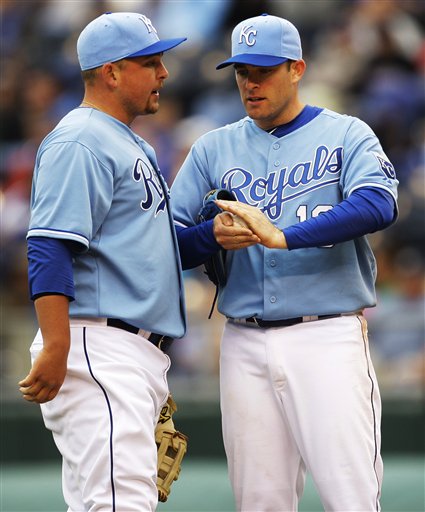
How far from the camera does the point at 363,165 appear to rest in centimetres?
389

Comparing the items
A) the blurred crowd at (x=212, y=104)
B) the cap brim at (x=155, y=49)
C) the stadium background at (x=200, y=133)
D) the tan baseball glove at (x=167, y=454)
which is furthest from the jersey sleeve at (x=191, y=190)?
the blurred crowd at (x=212, y=104)

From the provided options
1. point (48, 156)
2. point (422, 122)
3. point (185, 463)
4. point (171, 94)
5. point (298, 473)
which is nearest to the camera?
point (48, 156)

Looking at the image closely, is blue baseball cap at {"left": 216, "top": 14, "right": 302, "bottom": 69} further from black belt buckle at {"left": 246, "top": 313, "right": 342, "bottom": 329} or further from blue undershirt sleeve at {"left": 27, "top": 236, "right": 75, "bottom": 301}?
blue undershirt sleeve at {"left": 27, "top": 236, "right": 75, "bottom": 301}

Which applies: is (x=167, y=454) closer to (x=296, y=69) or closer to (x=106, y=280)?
(x=106, y=280)

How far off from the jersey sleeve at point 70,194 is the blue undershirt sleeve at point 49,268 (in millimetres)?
33

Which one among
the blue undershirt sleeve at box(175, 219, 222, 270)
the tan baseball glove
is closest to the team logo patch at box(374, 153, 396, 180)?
the blue undershirt sleeve at box(175, 219, 222, 270)

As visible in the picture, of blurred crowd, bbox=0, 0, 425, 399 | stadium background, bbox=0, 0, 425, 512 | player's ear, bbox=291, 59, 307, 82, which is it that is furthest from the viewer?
blurred crowd, bbox=0, 0, 425, 399

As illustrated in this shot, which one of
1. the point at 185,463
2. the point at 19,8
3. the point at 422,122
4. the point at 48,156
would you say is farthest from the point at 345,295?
the point at 19,8

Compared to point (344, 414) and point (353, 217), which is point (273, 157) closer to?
point (353, 217)

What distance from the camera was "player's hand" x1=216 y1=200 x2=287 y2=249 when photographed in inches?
150

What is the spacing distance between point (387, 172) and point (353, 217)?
28cm

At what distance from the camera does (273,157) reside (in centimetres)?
407

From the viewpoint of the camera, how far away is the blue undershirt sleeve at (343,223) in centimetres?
379

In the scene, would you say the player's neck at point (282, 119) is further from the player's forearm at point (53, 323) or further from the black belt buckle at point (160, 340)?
the player's forearm at point (53, 323)
